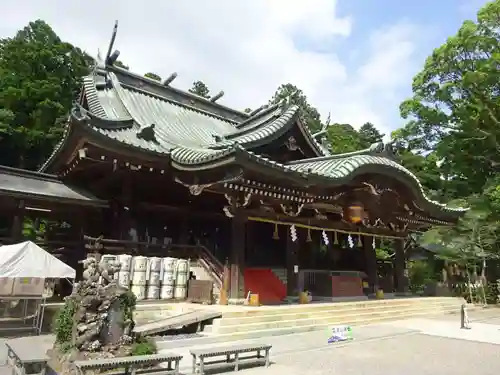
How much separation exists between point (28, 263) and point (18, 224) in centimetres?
338

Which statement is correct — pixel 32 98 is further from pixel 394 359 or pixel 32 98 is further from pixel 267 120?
pixel 394 359

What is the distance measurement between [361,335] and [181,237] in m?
7.02

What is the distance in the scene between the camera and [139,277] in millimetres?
11320

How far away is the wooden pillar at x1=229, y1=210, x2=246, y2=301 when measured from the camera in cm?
1215

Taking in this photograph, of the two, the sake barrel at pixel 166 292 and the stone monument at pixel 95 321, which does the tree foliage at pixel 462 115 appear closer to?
the sake barrel at pixel 166 292

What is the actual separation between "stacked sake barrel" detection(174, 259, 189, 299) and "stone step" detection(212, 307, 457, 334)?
271 centimetres

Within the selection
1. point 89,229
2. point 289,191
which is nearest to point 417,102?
point 289,191

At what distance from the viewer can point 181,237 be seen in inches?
576

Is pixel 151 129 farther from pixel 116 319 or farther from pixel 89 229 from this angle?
pixel 116 319

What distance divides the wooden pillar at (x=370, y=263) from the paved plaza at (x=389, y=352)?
17.1 ft

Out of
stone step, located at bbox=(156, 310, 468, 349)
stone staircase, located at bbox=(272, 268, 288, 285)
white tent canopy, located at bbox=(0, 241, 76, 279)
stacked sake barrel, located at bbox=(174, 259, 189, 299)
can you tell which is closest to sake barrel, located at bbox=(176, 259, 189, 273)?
stacked sake barrel, located at bbox=(174, 259, 189, 299)

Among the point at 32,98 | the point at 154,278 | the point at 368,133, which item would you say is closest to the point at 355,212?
the point at 154,278

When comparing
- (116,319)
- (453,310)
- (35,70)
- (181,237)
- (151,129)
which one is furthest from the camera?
(35,70)

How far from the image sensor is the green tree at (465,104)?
84.9ft
